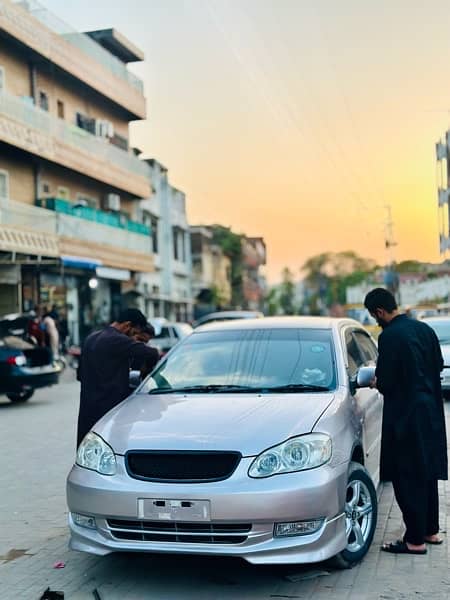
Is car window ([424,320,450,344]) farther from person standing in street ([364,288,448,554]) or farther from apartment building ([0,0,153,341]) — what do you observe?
apartment building ([0,0,153,341])

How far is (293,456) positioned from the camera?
4449 mm

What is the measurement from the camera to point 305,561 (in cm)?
431

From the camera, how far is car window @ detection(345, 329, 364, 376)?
19.7ft

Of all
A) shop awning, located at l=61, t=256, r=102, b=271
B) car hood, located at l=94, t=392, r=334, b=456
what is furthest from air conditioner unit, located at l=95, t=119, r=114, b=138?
car hood, located at l=94, t=392, r=334, b=456

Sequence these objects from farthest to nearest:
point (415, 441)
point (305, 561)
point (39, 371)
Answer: point (39, 371), point (415, 441), point (305, 561)

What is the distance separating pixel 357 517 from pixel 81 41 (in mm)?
27695

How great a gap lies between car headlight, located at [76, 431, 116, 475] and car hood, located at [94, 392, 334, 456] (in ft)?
0.15

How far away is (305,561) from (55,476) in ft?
14.6

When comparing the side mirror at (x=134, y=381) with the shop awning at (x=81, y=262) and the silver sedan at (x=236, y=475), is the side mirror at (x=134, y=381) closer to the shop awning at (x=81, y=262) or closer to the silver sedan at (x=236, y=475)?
the silver sedan at (x=236, y=475)

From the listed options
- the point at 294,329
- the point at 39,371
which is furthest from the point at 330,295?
the point at 294,329

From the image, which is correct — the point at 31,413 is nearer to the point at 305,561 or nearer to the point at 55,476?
the point at 55,476

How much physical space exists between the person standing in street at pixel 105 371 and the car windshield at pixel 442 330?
→ 31.6 feet

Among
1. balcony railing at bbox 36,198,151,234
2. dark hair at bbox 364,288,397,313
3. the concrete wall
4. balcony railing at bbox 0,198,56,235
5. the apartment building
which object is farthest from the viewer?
balcony railing at bbox 36,198,151,234

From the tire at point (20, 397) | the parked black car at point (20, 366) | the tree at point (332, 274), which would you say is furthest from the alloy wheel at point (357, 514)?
the tree at point (332, 274)
